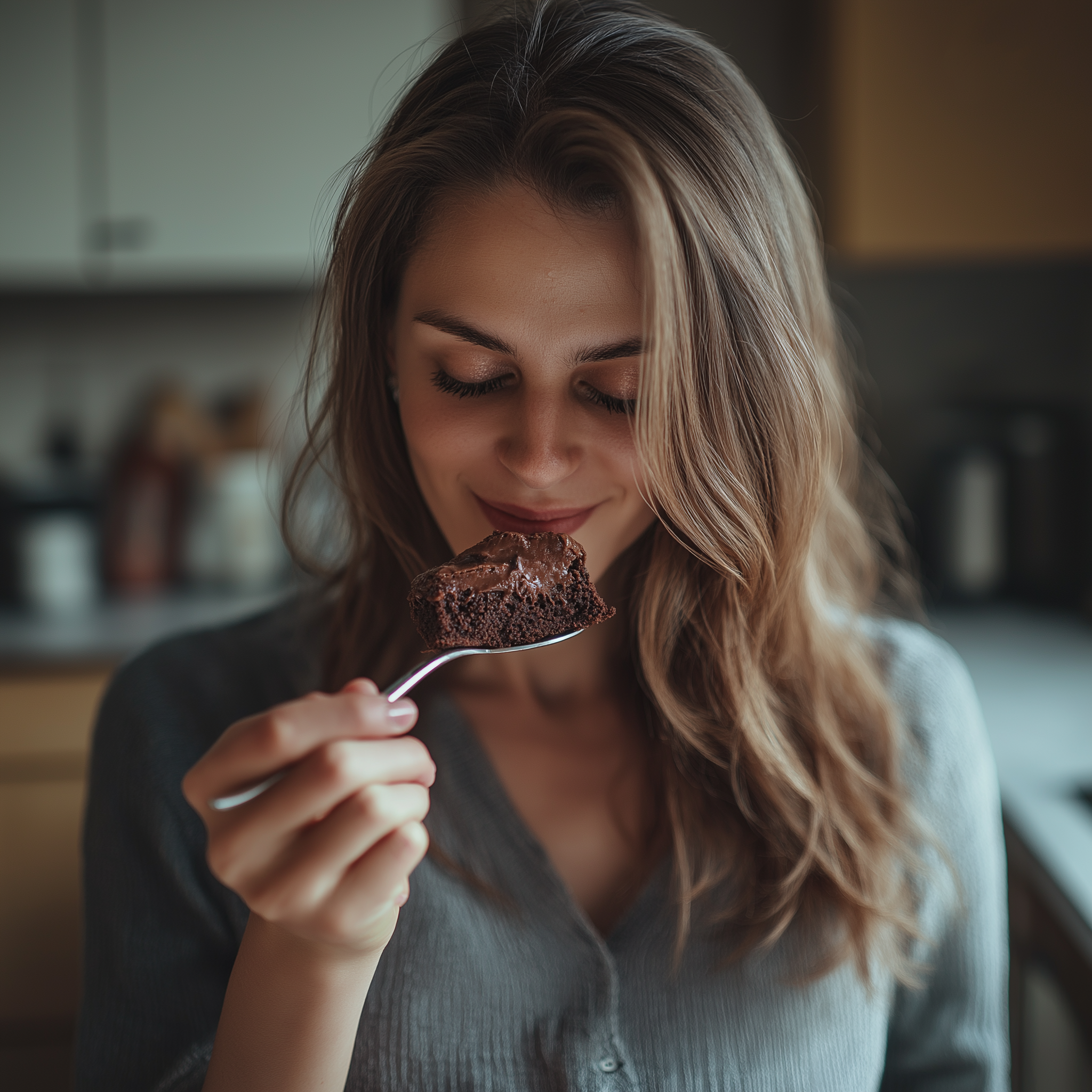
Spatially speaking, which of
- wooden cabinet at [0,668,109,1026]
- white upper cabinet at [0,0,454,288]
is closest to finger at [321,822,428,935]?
wooden cabinet at [0,668,109,1026]

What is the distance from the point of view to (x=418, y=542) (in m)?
1.00

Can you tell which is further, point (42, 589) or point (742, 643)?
point (42, 589)

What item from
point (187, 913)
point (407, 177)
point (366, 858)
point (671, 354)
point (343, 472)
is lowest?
point (187, 913)

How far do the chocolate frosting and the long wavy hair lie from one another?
94mm

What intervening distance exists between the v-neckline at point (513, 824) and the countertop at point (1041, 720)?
497 mm

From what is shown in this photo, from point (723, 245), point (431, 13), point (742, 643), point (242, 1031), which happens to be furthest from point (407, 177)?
point (431, 13)

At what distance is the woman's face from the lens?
2.53 feet

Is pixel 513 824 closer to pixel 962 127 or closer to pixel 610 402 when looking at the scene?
pixel 610 402

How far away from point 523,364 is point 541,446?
0.07m

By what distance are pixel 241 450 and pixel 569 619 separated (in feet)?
6.72

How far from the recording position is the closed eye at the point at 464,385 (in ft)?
2.69

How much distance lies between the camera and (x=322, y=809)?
58 centimetres

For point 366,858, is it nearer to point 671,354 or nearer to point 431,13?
point 671,354

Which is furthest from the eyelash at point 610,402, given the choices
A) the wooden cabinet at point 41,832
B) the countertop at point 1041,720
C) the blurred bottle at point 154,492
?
the blurred bottle at point 154,492
